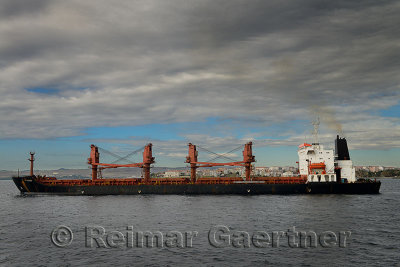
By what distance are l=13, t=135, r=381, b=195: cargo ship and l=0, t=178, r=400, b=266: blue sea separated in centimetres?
2076

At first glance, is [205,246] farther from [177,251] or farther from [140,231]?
[140,231]

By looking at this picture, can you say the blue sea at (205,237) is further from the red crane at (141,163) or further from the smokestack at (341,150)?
the red crane at (141,163)

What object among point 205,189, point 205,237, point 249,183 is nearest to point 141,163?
point 205,189

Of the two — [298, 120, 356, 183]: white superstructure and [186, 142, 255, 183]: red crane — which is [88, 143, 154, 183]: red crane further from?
[298, 120, 356, 183]: white superstructure

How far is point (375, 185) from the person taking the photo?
220ft

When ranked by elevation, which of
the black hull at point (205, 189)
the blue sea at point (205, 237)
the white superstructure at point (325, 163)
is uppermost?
the white superstructure at point (325, 163)

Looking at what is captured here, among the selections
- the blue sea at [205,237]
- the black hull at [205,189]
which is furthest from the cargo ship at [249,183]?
the blue sea at [205,237]

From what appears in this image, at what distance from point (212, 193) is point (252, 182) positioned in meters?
8.68

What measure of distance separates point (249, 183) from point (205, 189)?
931 centimetres

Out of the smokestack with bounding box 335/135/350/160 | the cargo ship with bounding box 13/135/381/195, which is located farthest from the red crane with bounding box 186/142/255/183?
the smokestack with bounding box 335/135/350/160

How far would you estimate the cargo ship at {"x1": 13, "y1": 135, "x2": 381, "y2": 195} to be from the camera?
217 feet

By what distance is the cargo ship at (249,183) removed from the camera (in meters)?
66.2

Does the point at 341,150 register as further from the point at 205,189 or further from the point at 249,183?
the point at 205,189

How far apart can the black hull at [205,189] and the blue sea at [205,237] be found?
19842 mm
